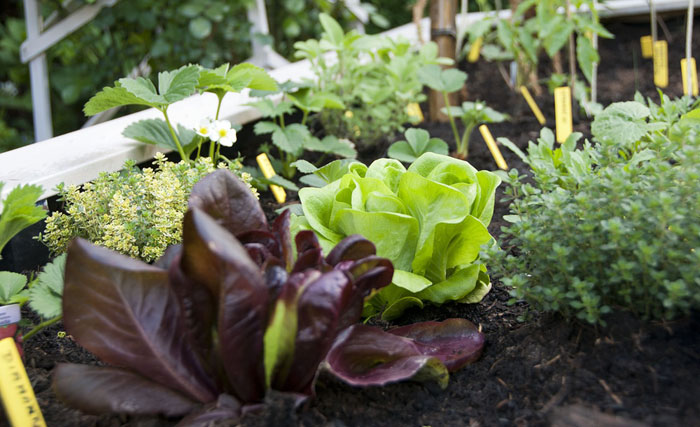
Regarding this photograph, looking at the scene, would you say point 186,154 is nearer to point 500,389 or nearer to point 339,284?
point 339,284

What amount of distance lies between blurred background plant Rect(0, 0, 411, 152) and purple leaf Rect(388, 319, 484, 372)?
2.38 m

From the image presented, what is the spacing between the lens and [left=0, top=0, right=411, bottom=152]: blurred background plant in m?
3.38

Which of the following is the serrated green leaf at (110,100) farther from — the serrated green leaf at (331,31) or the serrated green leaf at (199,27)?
the serrated green leaf at (199,27)

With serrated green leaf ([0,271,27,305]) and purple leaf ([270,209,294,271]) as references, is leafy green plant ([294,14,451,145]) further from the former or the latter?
serrated green leaf ([0,271,27,305])

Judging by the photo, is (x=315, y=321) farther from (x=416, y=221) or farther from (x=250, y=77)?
(x=250, y=77)

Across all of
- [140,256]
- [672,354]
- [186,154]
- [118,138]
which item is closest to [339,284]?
[672,354]

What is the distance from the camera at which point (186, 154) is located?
1876 millimetres

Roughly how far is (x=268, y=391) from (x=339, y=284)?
8.7 inches

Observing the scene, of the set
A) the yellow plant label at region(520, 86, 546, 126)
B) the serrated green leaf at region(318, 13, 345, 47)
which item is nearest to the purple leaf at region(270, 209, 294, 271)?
the serrated green leaf at region(318, 13, 345, 47)

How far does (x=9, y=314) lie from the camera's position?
3.80 ft

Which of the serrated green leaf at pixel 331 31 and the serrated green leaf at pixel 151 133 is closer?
the serrated green leaf at pixel 151 133

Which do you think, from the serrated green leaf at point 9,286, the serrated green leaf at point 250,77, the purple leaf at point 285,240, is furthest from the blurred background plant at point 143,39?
the purple leaf at point 285,240

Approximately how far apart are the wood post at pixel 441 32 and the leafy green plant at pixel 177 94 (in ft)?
3.78

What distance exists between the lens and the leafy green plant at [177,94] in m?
1.55
